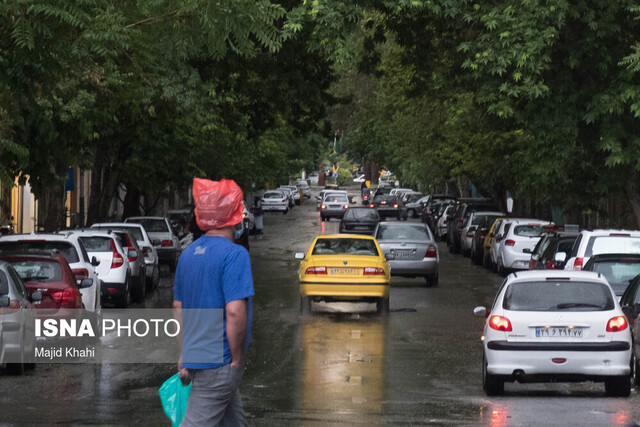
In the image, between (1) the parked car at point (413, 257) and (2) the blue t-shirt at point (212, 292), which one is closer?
(2) the blue t-shirt at point (212, 292)

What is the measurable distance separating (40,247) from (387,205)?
56.4 m

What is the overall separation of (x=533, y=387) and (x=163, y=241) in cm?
2259

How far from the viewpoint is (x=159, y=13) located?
1738 centimetres

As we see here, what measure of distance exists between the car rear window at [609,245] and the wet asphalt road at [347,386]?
230 centimetres

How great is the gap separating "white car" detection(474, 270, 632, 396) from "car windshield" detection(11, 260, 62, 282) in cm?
629

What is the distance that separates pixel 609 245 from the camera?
75.4 feet

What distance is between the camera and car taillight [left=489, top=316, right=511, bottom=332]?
46.4 ft

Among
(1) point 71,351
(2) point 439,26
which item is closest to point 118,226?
(2) point 439,26

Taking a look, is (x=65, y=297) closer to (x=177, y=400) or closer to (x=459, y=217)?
(x=177, y=400)

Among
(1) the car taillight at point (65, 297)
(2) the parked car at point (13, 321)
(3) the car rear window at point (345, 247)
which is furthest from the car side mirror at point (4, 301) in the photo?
(3) the car rear window at point (345, 247)

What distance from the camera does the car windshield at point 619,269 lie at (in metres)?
19.9

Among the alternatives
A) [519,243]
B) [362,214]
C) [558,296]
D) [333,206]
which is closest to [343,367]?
[558,296]

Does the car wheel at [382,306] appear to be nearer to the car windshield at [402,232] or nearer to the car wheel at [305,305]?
the car wheel at [305,305]

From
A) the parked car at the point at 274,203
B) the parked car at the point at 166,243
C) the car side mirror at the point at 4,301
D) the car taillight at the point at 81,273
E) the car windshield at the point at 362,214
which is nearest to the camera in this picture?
the car side mirror at the point at 4,301
